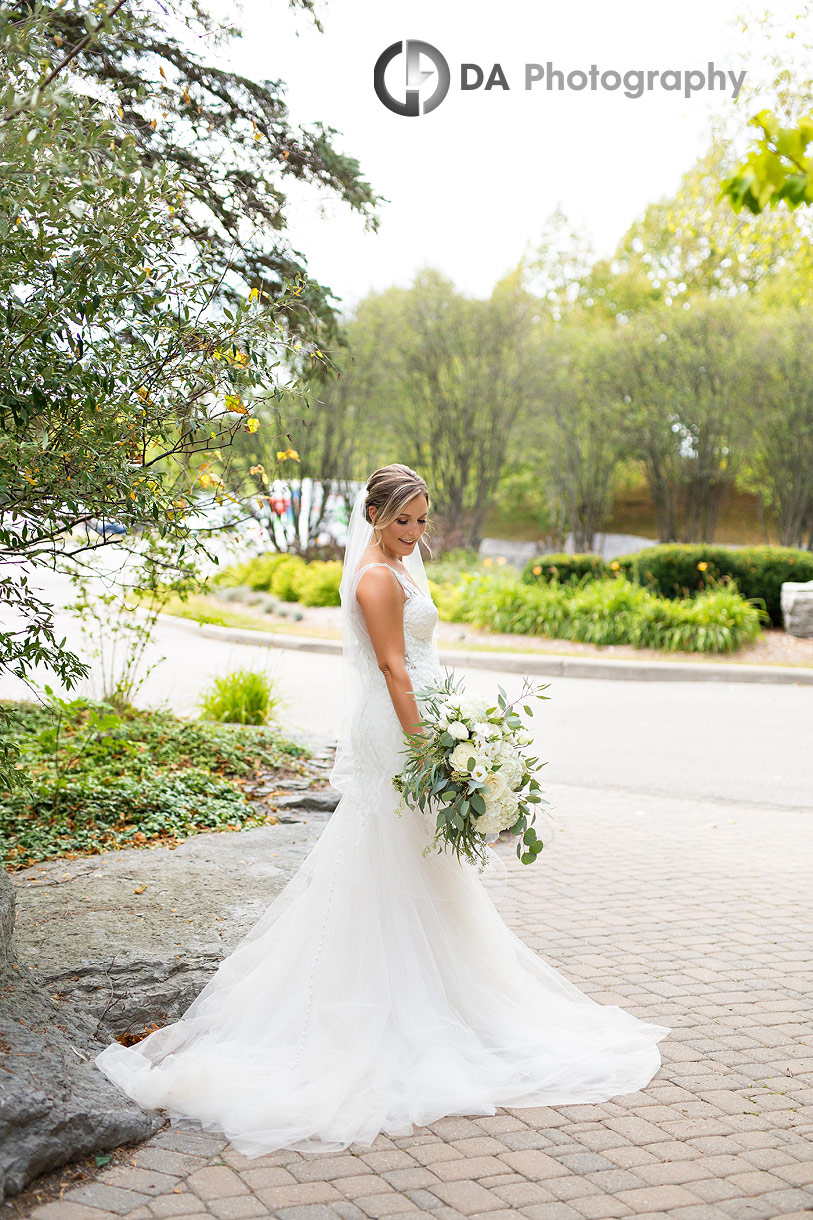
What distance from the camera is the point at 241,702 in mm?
9562

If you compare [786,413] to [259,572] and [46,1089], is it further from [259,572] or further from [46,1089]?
[46,1089]

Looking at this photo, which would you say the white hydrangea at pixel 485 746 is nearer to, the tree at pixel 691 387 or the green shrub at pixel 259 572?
the green shrub at pixel 259 572

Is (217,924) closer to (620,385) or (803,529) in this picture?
(620,385)

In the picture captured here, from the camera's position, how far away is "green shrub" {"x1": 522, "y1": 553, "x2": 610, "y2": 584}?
18453 mm

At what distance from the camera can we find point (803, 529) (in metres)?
28.8

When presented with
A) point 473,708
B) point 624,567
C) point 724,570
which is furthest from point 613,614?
point 473,708

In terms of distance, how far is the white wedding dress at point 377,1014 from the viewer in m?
3.32

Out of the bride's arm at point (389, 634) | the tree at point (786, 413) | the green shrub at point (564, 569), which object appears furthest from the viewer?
the tree at point (786, 413)

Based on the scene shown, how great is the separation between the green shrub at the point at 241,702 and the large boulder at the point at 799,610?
9.60 meters

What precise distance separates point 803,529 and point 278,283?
24.8 m

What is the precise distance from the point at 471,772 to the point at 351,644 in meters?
0.75

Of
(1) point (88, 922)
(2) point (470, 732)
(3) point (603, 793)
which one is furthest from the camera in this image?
(3) point (603, 793)

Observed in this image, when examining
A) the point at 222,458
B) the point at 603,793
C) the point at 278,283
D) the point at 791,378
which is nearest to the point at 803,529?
the point at 791,378

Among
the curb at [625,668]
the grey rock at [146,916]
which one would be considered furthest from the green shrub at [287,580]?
the grey rock at [146,916]
